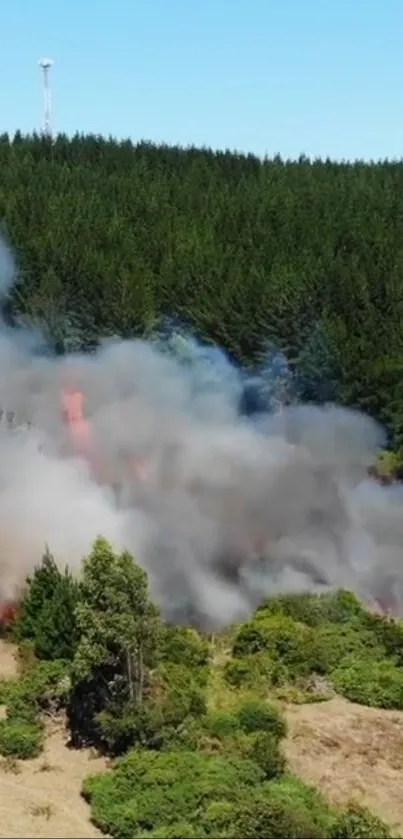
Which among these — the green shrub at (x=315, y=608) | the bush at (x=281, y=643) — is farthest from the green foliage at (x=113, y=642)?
Result: the green shrub at (x=315, y=608)

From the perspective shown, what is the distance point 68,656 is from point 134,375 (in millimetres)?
18064

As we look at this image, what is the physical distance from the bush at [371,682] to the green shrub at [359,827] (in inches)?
308

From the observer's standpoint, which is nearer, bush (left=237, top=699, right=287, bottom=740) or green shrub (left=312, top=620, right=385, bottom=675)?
bush (left=237, top=699, right=287, bottom=740)

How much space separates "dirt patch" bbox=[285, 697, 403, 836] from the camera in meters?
26.3

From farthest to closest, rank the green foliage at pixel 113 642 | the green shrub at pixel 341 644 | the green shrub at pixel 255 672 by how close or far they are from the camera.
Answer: the green shrub at pixel 341 644 < the green shrub at pixel 255 672 < the green foliage at pixel 113 642

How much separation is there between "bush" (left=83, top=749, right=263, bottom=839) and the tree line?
29.5 m

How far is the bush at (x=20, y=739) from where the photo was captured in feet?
91.5

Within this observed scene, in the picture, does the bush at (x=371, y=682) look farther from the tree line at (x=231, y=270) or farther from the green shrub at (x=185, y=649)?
the tree line at (x=231, y=270)

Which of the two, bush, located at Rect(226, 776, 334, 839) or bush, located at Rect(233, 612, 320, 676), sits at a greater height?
bush, located at Rect(233, 612, 320, 676)

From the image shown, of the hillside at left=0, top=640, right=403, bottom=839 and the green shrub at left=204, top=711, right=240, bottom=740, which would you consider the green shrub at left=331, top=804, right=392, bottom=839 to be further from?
the green shrub at left=204, top=711, right=240, bottom=740

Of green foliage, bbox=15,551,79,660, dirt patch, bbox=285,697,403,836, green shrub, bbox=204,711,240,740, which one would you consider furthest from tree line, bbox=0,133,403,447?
green shrub, bbox=204,711,240,740

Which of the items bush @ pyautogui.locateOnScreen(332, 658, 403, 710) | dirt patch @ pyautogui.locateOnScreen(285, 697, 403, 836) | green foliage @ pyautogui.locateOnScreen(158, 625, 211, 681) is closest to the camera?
dirt patch @ pyautogui.locateOnScreen(285, 697, 403, 836)

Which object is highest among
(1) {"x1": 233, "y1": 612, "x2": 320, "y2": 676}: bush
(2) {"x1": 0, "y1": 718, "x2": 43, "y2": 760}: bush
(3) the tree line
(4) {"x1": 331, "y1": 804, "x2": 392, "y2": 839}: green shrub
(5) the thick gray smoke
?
(3) the tree line

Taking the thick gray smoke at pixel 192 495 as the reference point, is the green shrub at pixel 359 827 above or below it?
below
